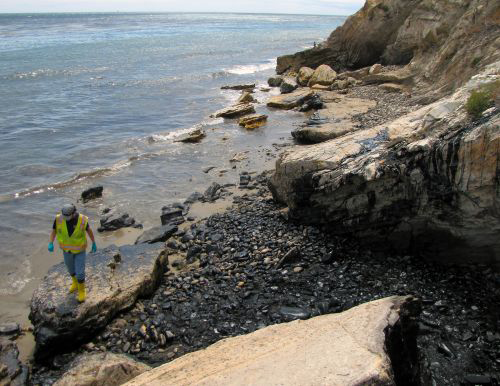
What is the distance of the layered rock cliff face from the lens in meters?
22.7

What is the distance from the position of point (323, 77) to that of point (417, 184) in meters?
28.5

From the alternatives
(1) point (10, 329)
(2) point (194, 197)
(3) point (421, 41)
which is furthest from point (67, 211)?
(3) point (421, 41)

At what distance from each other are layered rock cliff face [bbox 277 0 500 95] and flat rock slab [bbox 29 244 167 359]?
59.4 feet

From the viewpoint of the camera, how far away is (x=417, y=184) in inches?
408

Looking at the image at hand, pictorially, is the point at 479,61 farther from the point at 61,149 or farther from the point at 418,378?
the point at 61,149

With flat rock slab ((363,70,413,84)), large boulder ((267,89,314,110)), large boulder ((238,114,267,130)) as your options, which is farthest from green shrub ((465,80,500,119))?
large boulder ((267,89,314,110))

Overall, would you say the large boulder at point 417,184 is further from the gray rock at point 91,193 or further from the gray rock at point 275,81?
the gray rock at point 275,81

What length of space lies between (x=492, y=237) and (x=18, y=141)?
79.5ft

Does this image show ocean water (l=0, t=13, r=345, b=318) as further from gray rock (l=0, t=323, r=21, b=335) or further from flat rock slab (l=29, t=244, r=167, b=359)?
flat rock slab (l=29, t=244, r=167, b=359)

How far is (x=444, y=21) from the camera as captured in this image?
96.6ft

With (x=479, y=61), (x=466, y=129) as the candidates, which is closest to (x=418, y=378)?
(x=466, y=129)

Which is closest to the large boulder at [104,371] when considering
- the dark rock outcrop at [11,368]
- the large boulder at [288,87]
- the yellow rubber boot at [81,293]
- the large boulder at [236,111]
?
the dark rock outcrop at [11,368]

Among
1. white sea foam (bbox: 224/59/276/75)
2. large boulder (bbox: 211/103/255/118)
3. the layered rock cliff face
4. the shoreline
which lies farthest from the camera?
white sea foam (bbox: 224/59/276/75)

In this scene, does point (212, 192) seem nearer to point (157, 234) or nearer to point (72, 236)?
point (157, 234)
